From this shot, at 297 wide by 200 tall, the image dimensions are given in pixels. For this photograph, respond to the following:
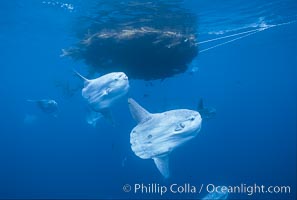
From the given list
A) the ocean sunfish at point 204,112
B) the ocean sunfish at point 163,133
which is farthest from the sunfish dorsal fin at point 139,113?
the ocean sunfish at point 204,112

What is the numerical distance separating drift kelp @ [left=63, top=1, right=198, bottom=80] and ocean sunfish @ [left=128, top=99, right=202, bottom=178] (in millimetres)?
6275

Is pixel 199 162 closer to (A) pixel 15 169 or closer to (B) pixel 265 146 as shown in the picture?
(B) pixel 265 146

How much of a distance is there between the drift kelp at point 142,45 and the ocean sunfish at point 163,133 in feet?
20.6

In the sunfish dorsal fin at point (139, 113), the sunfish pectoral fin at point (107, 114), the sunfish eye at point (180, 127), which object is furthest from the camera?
the sunfish pectoral fin at point (107, 114)

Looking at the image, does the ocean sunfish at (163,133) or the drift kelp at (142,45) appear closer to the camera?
the ocean sunfish at (163,133)

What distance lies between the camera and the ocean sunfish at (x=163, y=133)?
6113 millimetres

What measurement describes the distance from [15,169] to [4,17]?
25.5m

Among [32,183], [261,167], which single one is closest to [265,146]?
[261,167]

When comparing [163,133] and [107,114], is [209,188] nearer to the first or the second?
[107,114]

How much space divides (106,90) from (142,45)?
16.3 feet

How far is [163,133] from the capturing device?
20.8ft

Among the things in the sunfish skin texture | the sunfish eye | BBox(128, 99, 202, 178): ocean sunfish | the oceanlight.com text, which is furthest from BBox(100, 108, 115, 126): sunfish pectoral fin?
the oceanlight.com text

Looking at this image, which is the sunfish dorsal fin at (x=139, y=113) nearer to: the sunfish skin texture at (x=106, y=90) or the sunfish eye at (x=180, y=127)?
the sunfish eye at (x=180, y=127)

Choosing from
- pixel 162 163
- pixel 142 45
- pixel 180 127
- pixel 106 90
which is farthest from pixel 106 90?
pixel 142 45
